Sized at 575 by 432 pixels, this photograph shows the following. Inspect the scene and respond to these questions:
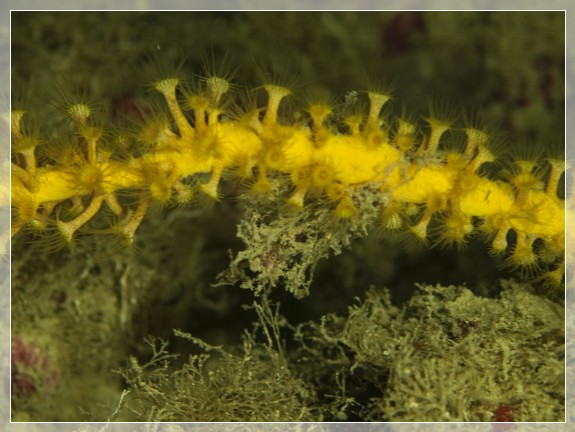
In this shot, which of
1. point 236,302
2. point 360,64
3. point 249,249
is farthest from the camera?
point 360,64

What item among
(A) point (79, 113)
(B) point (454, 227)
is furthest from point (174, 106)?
(B) point (454, 227)

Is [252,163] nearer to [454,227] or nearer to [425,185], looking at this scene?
[425,185]

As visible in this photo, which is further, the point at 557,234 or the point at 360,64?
the point at 360,64

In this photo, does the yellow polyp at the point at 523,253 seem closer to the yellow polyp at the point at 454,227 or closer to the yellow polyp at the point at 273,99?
Answer: the yellow polyp at the point at 454,227

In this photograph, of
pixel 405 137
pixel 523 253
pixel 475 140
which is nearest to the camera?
pixel 405 137

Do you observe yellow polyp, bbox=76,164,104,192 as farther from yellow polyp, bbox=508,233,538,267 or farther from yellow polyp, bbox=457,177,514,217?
yellow polyp, bbox=508,233,538,267

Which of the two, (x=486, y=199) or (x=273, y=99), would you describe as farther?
(x=486, y=199)

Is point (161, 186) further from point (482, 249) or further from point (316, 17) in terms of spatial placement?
point (316, 17)

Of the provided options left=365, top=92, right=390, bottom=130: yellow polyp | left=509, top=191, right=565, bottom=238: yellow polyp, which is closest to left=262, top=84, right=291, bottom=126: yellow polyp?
left=365, top=92, right=390, bottom=130: yellow polyp

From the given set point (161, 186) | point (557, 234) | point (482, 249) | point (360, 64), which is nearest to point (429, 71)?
point (360, 64)
